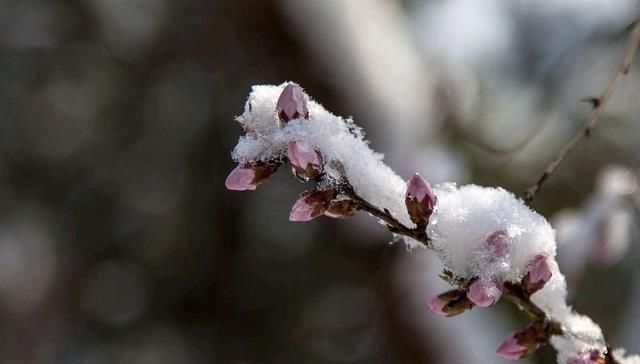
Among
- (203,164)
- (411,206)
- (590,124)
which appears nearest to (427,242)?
(411,206)

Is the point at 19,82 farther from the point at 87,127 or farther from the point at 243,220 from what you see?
the point at 243,220

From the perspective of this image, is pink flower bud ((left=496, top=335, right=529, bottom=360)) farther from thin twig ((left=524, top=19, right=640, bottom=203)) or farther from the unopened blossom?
thin twig ((left=524, top=19, right=640, bottom=203))

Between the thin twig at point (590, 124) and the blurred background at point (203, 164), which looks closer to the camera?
the thin twig at point (590, 124)

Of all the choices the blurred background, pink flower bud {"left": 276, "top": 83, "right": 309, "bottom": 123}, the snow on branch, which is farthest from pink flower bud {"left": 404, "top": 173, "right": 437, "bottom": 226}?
the blurred background

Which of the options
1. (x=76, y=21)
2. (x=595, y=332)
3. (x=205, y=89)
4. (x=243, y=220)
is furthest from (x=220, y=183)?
(x=595, y=332)

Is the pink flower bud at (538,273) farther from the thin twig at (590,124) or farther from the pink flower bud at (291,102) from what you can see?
the pink flower bud at (291,102)

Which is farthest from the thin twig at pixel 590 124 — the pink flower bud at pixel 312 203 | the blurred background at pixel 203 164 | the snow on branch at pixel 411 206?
the blurred background at pixel 203 164
